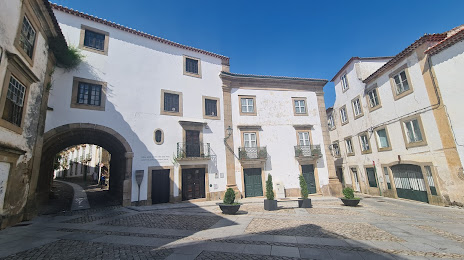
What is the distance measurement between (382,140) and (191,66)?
58.3 feet

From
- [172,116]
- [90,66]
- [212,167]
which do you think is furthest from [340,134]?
[90,66]

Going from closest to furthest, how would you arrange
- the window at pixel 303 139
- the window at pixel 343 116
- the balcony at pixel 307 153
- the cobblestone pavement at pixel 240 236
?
the cobblestone pavement at pixel 240 236 < the balcony at pixel 307 153 < the window at pixel 303 139 < the window at pixel 343 116

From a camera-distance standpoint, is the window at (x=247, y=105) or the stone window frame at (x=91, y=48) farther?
the window at (x=247, y=105)

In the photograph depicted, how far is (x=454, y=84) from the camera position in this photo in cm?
1212

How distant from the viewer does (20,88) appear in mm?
8805

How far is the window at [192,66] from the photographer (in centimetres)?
1774

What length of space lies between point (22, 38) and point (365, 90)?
23.7m

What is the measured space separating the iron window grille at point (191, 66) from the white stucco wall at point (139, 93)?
0.54 metres

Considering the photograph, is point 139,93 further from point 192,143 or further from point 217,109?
point 217,109

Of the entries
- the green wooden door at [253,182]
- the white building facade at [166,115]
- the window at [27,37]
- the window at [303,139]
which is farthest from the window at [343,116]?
the window at [27,37]

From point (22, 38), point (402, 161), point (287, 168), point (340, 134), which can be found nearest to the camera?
point (22, 38)

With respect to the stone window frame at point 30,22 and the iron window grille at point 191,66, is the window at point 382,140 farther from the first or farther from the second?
the stone window frame at point 30,22

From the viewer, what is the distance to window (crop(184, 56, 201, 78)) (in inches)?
698

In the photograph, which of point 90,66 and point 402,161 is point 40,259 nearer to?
point 90,66
